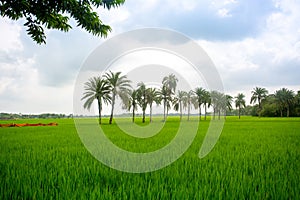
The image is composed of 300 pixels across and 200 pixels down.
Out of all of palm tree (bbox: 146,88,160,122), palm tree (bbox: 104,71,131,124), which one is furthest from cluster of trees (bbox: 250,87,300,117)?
palm tree (bbox: 104,71,131,124)

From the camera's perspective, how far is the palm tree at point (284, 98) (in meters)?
65.6

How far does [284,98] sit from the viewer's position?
66.1 m

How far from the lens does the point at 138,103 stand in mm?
40781

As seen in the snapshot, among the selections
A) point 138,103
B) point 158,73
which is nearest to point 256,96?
point 138,103

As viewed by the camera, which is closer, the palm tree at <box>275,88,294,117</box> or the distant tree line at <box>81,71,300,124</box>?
the distant tree line at <box>81,71,300,124</box>

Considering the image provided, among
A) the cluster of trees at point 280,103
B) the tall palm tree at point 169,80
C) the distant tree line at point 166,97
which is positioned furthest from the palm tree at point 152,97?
the cluster of trees at point 280,103

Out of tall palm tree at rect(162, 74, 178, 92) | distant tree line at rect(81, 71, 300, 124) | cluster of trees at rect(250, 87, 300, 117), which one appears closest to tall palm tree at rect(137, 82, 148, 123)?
distant tree line at rect(81, 71, 300, 124)

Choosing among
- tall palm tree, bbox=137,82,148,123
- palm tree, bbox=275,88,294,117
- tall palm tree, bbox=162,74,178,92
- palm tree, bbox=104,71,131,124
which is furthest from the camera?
palm tree, bbox=275,88,294,117

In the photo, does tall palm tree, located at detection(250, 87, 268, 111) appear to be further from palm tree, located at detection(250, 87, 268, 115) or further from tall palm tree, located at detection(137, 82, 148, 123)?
tall palm tree, located at detection(137, 82, 148, 123)

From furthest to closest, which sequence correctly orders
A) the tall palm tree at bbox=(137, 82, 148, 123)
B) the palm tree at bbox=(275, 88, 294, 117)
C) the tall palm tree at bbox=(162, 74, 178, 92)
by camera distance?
1. the palm tree at bbox=(275, 88, 294, 117)
2. the tall palm tree at bbox=(137, 82, 148, 123)
3. the tall palm tree at bbox=(162, 74, 178, 92)

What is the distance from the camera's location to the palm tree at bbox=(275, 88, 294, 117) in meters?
65.6

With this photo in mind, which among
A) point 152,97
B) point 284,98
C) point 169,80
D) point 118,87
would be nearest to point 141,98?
point 152,97

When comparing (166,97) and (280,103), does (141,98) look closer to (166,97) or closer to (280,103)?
(166,97)

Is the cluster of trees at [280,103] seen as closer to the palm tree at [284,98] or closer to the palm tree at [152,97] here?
the palm tree at [284,98]
